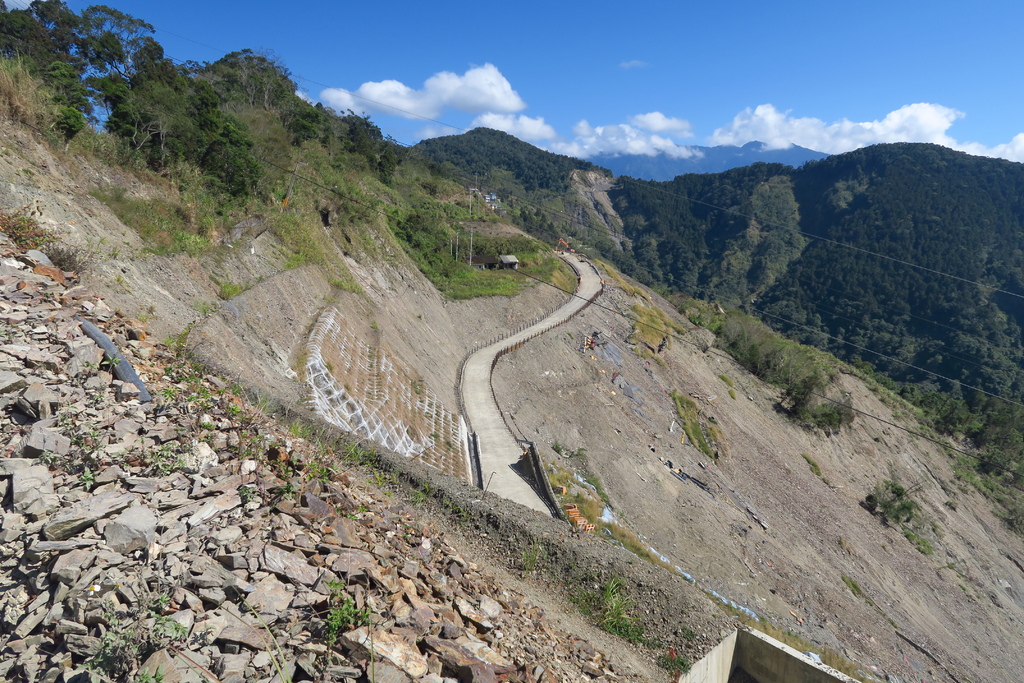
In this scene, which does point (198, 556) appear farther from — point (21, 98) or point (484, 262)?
point (484, 262)

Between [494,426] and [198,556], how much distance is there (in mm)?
20394

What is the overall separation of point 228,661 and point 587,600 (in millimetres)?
7740

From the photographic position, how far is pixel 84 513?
5.45m

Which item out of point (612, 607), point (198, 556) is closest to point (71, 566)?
point (198, 556)

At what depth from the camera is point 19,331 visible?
802cm

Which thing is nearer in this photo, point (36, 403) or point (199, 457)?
point (36, 403)

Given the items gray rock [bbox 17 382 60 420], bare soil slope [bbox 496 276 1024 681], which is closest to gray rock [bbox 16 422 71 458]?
gray rock [bbox 17 382 60 420]

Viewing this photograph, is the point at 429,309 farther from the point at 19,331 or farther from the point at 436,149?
the point at 436,149

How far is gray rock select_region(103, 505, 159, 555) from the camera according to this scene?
526cm

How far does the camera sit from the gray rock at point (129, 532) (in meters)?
5.26

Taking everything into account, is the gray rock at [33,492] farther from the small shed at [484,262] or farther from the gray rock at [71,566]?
the small shed at [484,262]

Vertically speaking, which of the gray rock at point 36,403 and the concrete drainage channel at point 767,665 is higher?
the gray rock at point 36,403

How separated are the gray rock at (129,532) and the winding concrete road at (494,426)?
12.5m

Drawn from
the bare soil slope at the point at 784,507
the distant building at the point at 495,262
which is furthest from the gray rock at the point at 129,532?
the distant building at the point at 495,262
